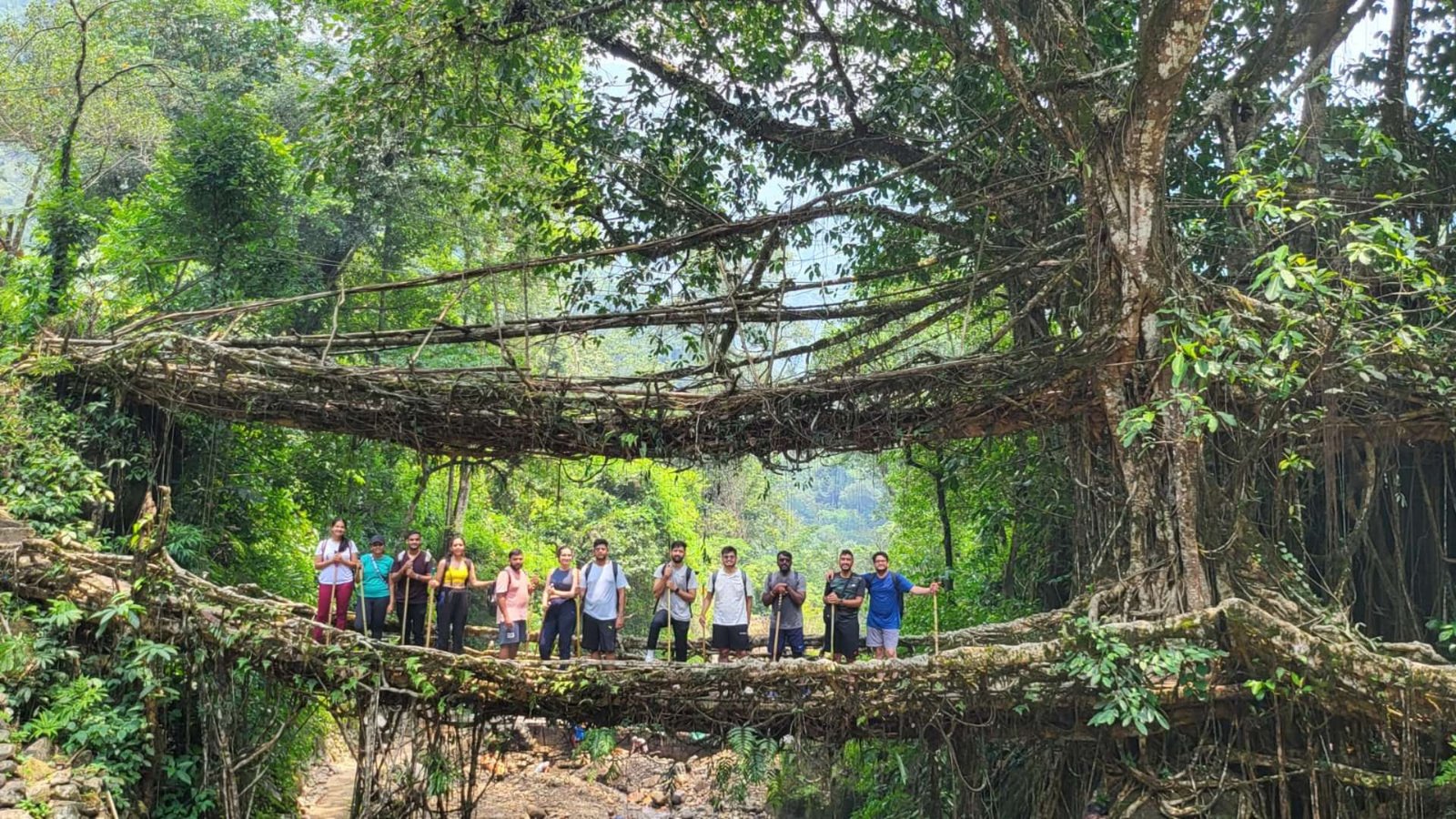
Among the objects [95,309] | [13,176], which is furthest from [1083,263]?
[13,176]

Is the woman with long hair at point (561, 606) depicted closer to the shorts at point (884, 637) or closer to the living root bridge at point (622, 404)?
the living root bridge at point (622, 404)

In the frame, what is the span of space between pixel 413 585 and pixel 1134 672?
5.83 m

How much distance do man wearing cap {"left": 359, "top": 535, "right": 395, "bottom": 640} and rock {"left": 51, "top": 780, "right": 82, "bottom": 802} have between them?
2.32m

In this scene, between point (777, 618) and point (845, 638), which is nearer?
point (845, 638)

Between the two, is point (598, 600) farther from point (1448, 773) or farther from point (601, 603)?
point (1448, 773)

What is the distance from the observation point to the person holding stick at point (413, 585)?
8.40 metres

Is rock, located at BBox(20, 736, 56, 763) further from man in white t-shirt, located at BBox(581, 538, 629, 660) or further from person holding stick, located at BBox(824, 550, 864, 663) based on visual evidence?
person holding stick, located at BBox(824, 550, 864, 663)

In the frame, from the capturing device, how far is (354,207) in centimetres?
1520

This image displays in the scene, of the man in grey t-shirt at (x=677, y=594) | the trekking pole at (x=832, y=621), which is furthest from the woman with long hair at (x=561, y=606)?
the trekking pole at (x=832, y=621)

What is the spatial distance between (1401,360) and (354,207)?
13318 millimetres

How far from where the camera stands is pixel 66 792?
263 inches

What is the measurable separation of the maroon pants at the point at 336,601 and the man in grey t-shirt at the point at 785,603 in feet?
11.6

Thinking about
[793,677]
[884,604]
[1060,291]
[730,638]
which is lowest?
[793,677]

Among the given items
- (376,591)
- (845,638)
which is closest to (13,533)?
(376,591)
